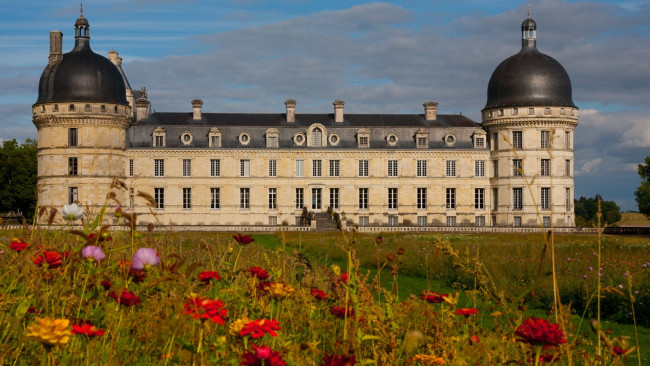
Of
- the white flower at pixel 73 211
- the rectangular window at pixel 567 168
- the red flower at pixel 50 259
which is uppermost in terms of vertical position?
the rectangular window at pixel 567 168

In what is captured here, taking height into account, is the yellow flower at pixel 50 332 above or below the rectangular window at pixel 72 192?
below

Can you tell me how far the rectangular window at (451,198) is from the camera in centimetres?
4712

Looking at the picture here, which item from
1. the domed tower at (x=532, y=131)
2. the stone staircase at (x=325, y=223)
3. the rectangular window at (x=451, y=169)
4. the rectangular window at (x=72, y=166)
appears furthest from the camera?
the rectangular window at (x=451, y=169)

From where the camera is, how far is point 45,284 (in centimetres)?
441

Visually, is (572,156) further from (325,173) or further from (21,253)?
(21,253)

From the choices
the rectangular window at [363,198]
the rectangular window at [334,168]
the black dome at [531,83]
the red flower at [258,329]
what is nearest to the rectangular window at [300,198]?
the rectangular window at [334,168]

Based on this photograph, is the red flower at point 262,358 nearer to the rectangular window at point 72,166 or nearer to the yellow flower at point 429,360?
the yellow flower at point 429,360

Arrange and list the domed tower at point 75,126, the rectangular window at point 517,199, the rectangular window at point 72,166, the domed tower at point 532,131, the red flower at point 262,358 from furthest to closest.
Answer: the rectangular window at point 517,199, the domed tower at point 532,131, the rectangular window at point 72,166, the domed tower at point 75,126, the red flower at point 262,358

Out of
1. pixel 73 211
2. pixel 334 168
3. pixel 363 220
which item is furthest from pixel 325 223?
pixel 73 211

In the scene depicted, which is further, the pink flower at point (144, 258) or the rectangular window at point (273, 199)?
the rectangular window at point (273, 199)

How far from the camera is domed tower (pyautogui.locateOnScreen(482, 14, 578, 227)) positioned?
1777 inches

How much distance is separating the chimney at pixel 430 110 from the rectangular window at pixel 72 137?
22.9m

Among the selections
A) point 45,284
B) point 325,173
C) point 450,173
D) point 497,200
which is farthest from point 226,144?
point 45,284

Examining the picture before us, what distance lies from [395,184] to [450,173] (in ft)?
12.2
